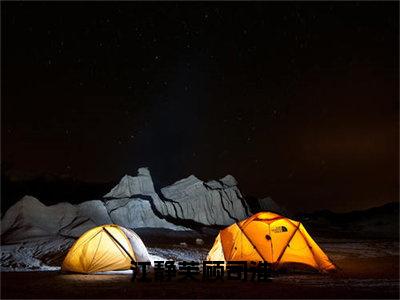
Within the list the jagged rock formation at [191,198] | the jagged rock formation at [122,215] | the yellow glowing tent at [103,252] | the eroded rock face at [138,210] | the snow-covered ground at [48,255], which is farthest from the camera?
the jagged rock formation at [191,198]

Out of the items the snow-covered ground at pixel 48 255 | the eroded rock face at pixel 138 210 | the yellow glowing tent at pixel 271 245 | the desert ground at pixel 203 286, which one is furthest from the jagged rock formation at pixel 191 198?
the desert ground at pixel 203 286

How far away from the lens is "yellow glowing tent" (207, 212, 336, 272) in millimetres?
17562

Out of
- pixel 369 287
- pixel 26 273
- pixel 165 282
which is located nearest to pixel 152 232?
pixel 26 273

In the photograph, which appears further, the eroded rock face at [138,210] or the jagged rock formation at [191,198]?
the jagged rock formation at [191,198]

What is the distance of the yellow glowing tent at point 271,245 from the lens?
57.6ft

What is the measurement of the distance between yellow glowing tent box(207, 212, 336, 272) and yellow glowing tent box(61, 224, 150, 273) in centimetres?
293

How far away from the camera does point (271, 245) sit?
1786cm

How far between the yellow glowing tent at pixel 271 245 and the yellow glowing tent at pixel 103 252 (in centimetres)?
293

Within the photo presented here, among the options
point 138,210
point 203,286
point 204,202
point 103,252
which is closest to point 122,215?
point 138,210

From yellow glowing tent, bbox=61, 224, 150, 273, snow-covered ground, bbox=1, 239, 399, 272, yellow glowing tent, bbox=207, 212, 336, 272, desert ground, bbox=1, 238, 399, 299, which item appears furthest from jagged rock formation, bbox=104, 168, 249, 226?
desert ground, bbox=1, 238, 399, 299

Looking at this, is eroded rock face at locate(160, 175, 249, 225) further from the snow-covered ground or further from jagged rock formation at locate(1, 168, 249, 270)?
the snow-covered ground

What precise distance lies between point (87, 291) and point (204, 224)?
115ft

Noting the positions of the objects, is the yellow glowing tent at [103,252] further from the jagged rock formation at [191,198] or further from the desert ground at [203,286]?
the jagged rock formation at [191,198]

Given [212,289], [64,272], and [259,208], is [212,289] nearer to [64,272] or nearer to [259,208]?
[64,272]
